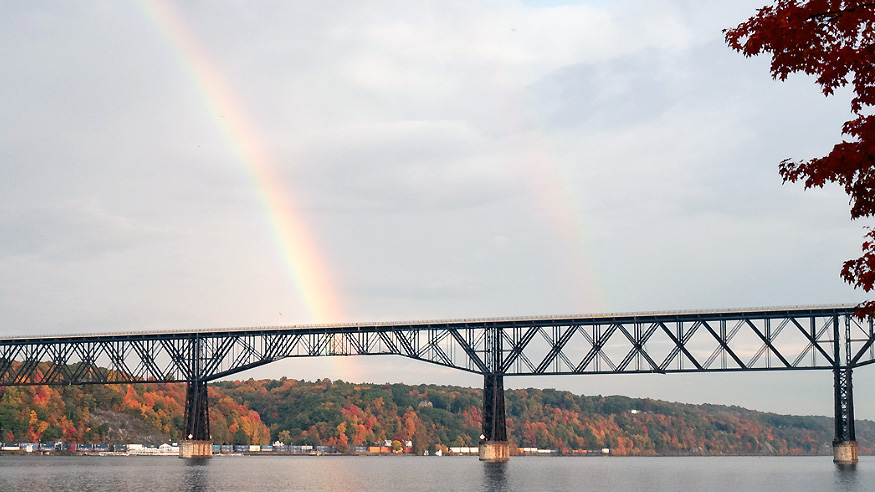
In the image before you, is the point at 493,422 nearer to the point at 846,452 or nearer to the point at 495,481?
the point at 495,481

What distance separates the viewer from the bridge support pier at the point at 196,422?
13988 centimetres

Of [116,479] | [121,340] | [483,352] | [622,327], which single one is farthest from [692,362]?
[121,340]

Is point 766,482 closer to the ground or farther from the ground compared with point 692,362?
closer to the ground

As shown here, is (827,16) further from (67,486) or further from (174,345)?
(174,345)

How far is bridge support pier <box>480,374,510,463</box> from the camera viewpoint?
399 ft

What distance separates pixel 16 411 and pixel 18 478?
105m

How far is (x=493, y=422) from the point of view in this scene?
123 metres

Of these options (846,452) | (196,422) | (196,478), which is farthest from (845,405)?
(196,422)

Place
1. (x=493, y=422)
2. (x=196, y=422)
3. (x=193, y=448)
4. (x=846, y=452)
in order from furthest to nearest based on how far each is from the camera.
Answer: (x=193, y=448)
(x=196, y=422)
(x=493, y=422)
(x=846, y=452)

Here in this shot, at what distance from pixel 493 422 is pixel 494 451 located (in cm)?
590

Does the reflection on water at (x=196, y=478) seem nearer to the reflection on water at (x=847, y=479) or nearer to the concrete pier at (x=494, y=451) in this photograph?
the concrete pier at (x=494, y=451)

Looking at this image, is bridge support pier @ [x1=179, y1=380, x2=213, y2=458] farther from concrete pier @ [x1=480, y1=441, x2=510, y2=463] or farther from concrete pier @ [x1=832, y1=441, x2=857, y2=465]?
concrete pier @ [x1=832, y1=441, x2=857, y2=465]

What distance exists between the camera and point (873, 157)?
716 inches

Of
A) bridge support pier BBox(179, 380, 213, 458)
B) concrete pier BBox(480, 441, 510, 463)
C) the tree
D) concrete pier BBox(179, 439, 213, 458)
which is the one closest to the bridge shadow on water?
concrete pier BBox(480, 441, 510, 463)
